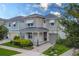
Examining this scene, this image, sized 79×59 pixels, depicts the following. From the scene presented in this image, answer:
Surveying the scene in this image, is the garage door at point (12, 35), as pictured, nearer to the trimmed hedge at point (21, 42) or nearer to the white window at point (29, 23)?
the trimmed hedge at point (21, 42)

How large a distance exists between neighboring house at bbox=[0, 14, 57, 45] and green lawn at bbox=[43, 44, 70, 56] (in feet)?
0.34

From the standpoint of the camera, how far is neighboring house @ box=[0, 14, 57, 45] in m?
4.70

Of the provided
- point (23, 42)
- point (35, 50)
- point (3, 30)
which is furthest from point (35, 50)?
point (3, 30)

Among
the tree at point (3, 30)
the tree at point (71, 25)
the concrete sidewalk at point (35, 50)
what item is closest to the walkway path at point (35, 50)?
the concrete sidewalk at point (35, 50)

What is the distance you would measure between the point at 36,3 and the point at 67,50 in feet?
2.68

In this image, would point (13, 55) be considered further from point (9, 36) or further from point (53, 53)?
point (53, 53)

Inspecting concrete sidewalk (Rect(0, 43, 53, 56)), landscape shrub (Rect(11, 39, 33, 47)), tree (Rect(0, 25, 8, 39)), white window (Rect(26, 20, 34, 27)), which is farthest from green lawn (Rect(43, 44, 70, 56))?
tree (Rect(0, 25, 8, 39))

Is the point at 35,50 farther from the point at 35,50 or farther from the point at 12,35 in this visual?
the point at 12,35

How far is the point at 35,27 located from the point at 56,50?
454 millimetres

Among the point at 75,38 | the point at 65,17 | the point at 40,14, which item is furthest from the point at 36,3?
the point at 75,38

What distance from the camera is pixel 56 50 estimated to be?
470 centimetres

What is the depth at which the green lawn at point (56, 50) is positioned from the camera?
468 centimetres

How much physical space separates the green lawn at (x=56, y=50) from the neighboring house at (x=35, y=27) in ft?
0.34

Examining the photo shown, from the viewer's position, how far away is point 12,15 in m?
4.69
